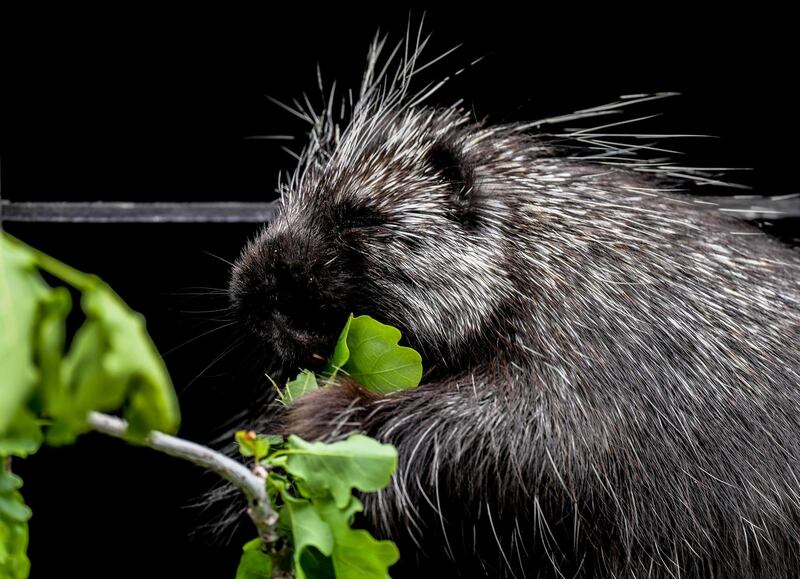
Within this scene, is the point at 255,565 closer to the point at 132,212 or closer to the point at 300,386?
the point at 300,386

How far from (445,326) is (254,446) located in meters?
0.81

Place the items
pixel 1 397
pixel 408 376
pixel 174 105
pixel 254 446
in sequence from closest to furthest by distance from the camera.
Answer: pixel 1 397 → pixel 254 446 → pixel 408 376 → pixel 174 105

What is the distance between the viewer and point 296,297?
6.43 ft

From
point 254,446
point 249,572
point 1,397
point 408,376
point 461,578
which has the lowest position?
point 461,578

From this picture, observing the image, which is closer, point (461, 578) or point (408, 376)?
point (408, 376)

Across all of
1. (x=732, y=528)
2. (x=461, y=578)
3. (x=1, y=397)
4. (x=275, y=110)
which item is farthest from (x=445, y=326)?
(x=275, y=110)

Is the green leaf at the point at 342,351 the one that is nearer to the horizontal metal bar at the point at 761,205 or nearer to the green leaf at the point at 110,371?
the green leaf at the point at 110,371

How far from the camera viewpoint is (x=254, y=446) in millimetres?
1253

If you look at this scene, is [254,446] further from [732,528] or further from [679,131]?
[679,131]

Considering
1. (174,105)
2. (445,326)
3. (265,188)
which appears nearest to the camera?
(445,326)

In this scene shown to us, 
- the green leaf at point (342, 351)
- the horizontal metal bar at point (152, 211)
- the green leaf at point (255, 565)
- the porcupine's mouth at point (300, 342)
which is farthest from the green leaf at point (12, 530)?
the horizontal metal bar at point (152, 211)

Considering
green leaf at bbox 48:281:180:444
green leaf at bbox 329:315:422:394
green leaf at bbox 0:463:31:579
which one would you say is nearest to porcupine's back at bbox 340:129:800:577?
green leaf at bbox 329:315:422:394

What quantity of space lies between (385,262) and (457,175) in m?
0.29

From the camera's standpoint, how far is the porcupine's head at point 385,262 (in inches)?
77.5
